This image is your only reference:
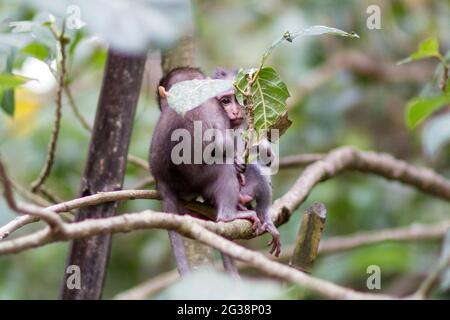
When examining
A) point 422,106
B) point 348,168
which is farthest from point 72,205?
point 348,168

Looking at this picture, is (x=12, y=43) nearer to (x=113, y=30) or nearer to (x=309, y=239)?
(x=113, y=30)

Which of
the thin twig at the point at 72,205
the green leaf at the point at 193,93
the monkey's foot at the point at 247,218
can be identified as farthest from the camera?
the monkey's foot at the point at 247,218

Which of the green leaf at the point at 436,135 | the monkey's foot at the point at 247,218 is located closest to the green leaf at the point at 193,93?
the monkey's foot at the point at 247,218

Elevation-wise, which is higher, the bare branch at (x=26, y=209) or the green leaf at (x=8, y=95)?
the green leaf at (x=8, y=95)

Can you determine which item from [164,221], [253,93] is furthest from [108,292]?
[164,221]

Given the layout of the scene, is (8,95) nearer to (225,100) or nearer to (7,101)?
(7,101)

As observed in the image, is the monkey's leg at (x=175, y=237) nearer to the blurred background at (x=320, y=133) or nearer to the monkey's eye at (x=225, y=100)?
the monkey's eye at (x=225, y=100)
